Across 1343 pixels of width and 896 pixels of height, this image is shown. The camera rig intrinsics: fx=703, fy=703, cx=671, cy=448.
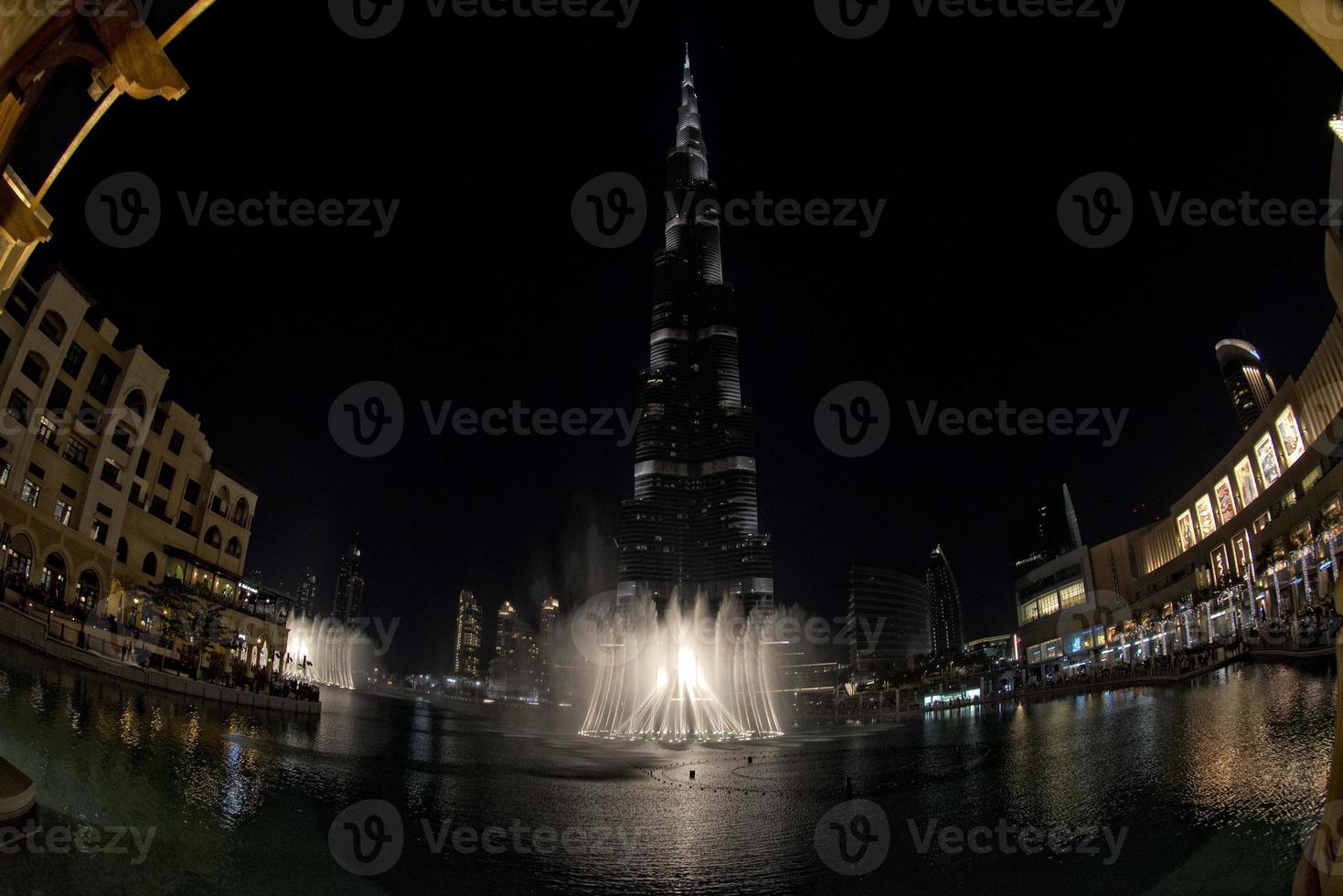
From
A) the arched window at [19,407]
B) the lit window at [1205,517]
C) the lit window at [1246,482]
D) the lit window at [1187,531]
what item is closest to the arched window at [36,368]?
the arched window at [19,407]

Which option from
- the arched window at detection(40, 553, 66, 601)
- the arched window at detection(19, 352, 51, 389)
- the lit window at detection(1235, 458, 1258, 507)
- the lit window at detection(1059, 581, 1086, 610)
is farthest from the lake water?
the lit window at detection(1059, 581, 1086, 610)

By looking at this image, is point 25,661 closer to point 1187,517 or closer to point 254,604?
point 254,604

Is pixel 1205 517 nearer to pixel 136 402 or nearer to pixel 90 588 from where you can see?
pixel 136 402

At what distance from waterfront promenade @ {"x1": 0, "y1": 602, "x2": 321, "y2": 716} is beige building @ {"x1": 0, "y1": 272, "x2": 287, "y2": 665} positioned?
154 inches

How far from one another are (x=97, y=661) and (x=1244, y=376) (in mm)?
193238

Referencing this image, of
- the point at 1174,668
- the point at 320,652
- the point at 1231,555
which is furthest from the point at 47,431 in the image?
the point at 1231,555

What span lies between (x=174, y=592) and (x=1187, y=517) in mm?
100782

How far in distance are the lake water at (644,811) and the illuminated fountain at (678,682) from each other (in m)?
28.9

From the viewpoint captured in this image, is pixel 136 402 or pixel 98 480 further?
pixel 136 402

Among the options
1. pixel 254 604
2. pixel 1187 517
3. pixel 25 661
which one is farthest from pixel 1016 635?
pixel 25 661

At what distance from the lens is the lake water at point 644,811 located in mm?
10070

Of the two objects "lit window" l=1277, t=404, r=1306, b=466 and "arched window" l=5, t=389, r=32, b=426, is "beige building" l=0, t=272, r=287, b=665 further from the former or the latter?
"lit window" l=1277, t=404, r=1306, b=466

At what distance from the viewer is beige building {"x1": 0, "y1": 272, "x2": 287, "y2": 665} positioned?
34.3 m

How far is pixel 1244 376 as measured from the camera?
15162 cm
